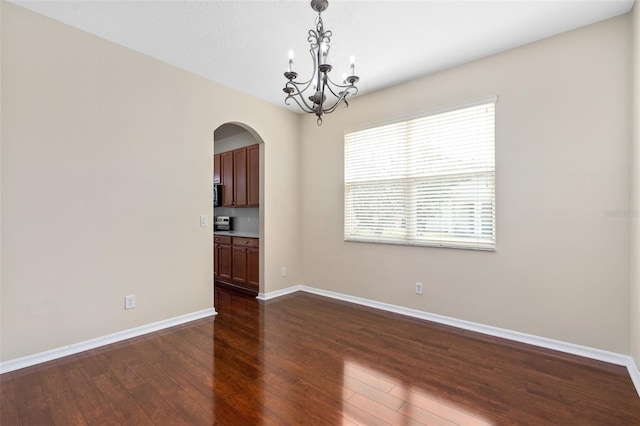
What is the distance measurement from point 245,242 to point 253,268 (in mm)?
440

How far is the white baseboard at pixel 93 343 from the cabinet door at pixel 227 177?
91.3 inches

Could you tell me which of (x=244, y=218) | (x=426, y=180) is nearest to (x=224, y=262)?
(x=244, y=218)

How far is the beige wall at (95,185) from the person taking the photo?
240 cm

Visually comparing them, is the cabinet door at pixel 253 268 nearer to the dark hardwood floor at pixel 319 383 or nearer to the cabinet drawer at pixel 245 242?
the cabinet drawer at pixel 245 242

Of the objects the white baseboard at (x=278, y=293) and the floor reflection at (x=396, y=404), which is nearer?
the floor reflection at (x=396, y=404)

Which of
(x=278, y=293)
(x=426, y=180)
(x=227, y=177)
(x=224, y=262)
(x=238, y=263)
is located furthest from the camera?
(x=227, y=177)

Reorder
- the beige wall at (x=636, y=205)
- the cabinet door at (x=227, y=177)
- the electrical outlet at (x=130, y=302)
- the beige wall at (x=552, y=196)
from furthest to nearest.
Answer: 1. the cabinet door at (x=227, y=177)
2. the electrical outlet at (x=130, y=302)
3. the beige wall at (x=552, y=196)
4. the beige wall at (x=636, y=205)

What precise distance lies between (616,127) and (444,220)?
159cm

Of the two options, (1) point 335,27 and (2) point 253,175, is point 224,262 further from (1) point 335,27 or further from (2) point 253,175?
(1) point 335,27

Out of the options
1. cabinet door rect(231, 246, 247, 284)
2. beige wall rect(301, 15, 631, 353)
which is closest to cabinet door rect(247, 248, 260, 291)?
cabinet door rect(231, 246, 247, 284)

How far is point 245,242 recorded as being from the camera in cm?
471

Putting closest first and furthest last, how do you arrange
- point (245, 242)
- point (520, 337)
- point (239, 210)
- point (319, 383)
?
point (319, 383), point (520, 337), point (245, 242), point (239, 210)

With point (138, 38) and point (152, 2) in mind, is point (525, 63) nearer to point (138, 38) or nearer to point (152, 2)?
point (152, 2)

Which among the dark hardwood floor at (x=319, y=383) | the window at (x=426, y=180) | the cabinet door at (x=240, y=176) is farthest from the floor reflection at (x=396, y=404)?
the cabinet door at (x=240, y=176)
